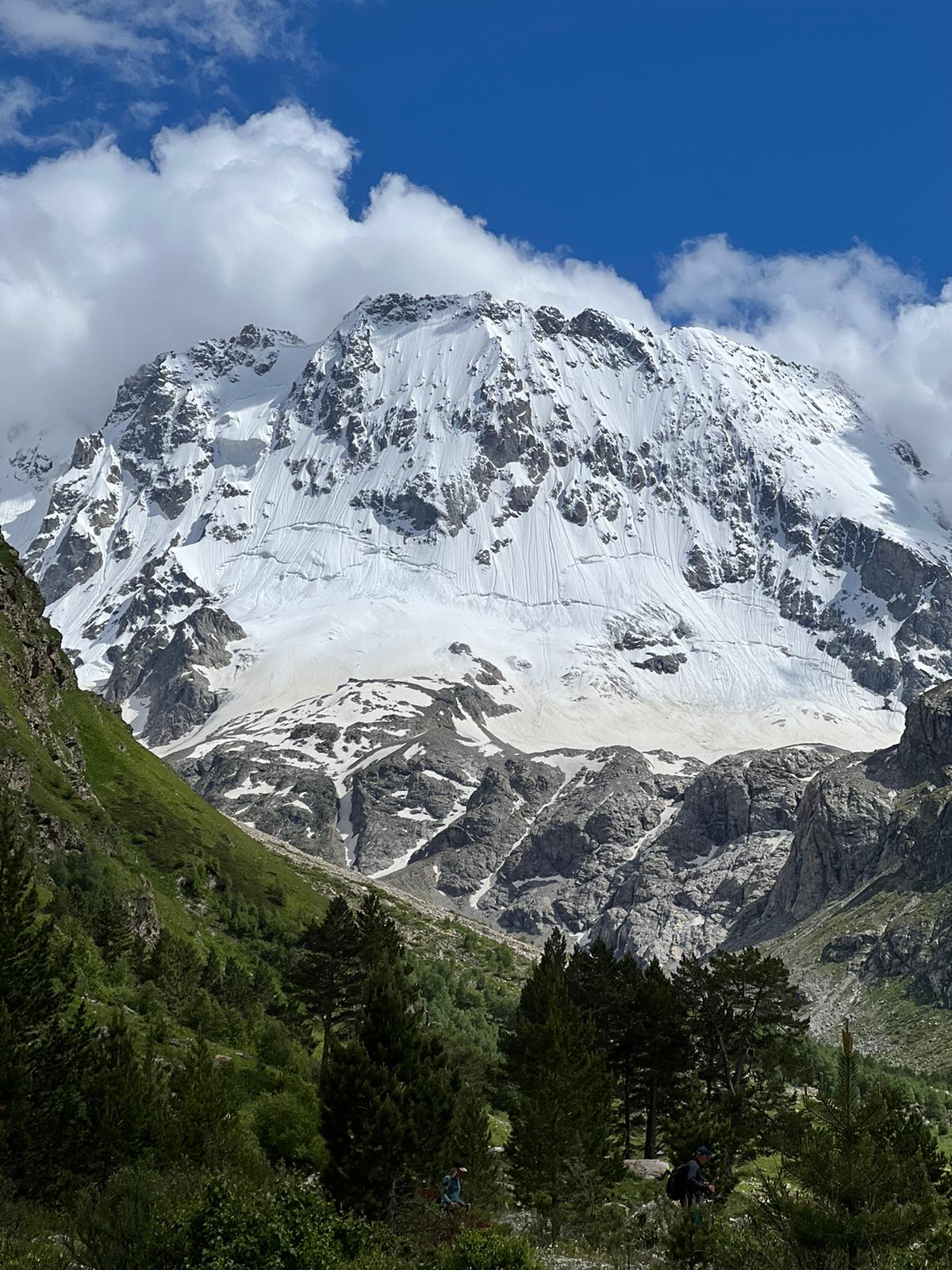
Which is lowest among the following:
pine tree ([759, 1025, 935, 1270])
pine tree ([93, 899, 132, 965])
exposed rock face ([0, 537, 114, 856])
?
pine tree ([93, 899, 132, 965])

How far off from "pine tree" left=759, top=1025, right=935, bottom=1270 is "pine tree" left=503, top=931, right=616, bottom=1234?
1510 cm

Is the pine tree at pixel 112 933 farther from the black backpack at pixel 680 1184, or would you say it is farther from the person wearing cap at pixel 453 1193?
the black backpack at pixel 680 1184

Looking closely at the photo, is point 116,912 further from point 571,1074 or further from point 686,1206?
point 686,1206

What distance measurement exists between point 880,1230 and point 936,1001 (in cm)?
15296

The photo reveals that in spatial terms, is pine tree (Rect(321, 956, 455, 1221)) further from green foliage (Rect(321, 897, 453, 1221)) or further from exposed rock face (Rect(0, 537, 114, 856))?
exposed rock face (Rect(0, 537, 114, 856))

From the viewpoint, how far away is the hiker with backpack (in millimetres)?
31484

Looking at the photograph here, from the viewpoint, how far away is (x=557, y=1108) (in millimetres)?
47875

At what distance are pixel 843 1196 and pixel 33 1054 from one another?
2418 centimetres

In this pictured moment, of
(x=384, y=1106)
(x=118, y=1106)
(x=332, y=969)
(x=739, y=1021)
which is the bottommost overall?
(x=118, y=1106)

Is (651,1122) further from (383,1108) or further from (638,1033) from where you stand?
(383,1108)

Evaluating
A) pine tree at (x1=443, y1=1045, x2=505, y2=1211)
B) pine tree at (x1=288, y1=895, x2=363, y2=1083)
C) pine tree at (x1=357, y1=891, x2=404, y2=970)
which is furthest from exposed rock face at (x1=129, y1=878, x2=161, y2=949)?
pine tree at (x1=443, y1=1045, x2=505, y2=1211)

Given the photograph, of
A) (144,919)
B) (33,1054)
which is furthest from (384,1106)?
(144,919)

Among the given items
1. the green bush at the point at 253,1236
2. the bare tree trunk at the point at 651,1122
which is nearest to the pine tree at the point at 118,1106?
the green bush at the point at 253,1236

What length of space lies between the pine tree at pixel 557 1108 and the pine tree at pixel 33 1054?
1635 cm
